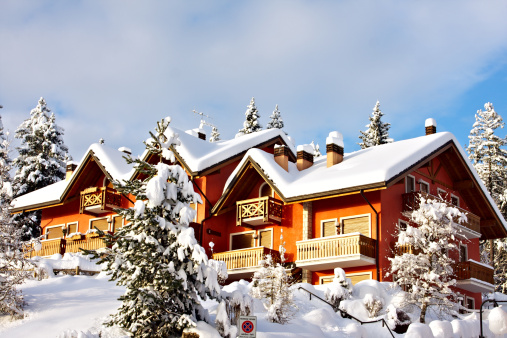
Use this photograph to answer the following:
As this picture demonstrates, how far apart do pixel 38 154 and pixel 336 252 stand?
29924mm

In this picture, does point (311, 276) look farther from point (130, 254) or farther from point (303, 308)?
point (130, 254)

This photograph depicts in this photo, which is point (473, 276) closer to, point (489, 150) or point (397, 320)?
point (397, 320)

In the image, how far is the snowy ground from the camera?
18.9m

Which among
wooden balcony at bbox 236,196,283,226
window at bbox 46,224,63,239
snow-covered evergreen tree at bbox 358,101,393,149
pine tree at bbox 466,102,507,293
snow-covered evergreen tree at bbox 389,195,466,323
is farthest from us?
snow-covered evergreen tree at bbox 358,101,393,149


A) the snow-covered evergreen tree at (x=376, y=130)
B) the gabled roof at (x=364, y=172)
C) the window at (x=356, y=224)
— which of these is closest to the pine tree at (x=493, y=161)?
the snow-covered evergreen tree at (x=376, y=130)

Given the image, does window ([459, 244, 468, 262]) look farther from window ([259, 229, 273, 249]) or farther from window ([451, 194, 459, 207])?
window ([259, 229, 273, 249])

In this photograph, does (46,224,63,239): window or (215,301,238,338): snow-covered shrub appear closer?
(215,301,238,338): snow-covered shrub

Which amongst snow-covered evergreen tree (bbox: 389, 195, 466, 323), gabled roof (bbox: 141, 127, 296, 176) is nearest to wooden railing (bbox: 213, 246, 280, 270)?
gabled roof (bbox: 141, 127, 296, 176)

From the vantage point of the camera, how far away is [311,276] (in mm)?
30000

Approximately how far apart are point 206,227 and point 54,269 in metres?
7.85

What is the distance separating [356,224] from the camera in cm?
2959

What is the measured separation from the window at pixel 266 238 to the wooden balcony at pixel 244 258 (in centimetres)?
128

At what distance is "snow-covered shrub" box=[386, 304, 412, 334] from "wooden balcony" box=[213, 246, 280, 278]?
848cm

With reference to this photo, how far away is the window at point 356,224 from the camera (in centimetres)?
2923
